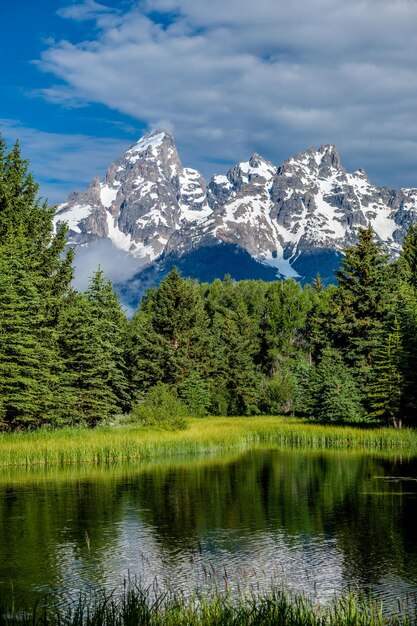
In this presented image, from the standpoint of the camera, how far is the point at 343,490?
33.5 meters

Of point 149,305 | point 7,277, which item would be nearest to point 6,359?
point 7,277

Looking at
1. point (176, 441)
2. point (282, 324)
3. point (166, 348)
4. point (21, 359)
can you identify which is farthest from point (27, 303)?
point (282, 324)

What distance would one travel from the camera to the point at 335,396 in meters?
66.2

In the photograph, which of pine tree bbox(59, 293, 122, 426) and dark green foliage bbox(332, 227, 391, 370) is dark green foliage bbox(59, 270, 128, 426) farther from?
dark green foliage bbox(332, 227, 391, 370)

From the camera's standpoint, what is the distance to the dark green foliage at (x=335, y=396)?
2598 inches

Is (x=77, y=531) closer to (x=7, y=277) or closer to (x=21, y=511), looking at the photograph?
(x=21, y=511)

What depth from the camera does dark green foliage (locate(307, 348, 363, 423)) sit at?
66.0 metres

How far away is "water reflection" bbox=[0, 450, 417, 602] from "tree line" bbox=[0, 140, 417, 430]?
14.9 meters

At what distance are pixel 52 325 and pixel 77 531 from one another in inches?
1548

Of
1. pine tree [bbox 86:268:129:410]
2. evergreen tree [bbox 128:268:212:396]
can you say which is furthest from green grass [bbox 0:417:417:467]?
evergreen tree [bbox 128:268:212:396]

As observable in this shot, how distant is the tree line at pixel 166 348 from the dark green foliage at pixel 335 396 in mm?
128

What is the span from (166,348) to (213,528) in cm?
6485

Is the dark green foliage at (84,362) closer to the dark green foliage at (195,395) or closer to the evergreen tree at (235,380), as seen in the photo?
the dark green foliage at (195,395)

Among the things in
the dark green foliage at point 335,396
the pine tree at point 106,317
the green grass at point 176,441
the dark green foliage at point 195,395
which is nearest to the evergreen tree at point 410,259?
the dark green foliage at point 335,396
